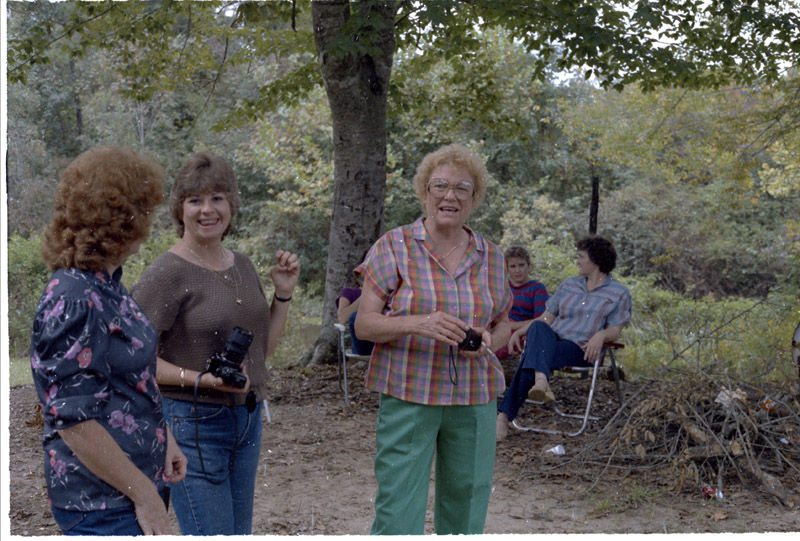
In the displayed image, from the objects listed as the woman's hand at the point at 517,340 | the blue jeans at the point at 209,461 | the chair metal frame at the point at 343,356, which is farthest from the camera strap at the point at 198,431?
the woman's hand at the point at 517,340

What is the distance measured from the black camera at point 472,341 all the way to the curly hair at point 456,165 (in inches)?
16.5

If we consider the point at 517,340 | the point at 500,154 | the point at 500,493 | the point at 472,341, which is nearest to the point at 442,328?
the point at 472,341

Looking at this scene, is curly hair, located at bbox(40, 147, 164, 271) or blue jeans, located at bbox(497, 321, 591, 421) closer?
curly hair, located at bbox(40, 147, 164, 271)

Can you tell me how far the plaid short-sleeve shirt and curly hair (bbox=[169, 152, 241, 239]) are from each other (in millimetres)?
458

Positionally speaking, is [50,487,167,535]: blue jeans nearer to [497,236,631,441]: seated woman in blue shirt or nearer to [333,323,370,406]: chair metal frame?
[497,236,631,441]: seated woman in blue shirt

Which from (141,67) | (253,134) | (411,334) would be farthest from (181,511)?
(253,134)

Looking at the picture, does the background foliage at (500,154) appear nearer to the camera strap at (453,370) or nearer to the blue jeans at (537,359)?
the blue jeans at (537,359)

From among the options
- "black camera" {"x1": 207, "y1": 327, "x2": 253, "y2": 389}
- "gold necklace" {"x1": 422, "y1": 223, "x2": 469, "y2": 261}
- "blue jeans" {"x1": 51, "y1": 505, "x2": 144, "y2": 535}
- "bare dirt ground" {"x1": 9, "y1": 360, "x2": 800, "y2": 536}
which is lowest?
"bare dirt ground" {"x1": 9, "y1": 360, "x2": 800, "y2": 536}

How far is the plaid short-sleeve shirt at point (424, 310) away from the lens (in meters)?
2.18

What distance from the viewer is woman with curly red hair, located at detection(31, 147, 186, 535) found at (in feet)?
4.46

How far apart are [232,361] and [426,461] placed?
2.18 ft

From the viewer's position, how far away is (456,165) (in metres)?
2.29

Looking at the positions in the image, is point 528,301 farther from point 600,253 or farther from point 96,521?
point 96,521

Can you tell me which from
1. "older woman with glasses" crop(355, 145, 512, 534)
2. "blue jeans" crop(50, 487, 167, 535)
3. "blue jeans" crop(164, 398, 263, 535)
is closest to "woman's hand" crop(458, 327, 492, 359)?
"older woman with glasses" crop(355, 145, 512, 534)
